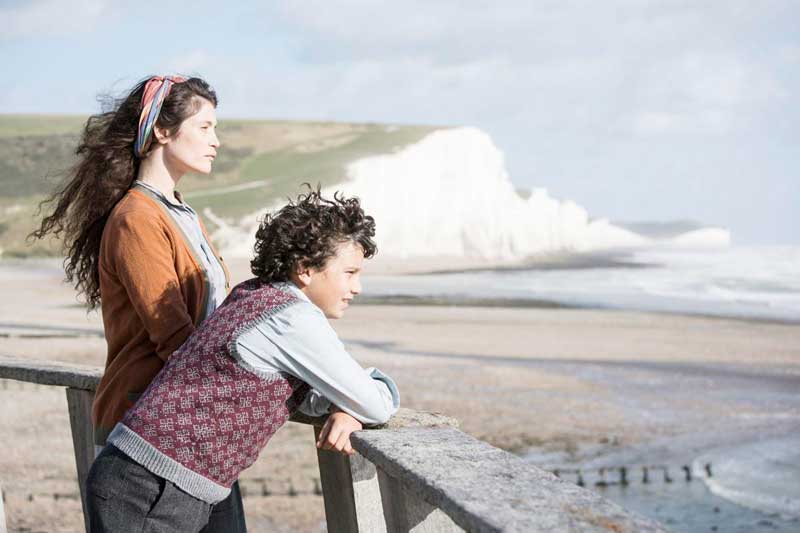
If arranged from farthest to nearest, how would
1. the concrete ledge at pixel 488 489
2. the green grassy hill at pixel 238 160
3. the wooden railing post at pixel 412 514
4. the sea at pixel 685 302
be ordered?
the green grassy hill at pixel 238 160 → the sea at pixel 685 302 → the wooden railing post at pixel 412 514 → the concrete ledge at pixel 488 489

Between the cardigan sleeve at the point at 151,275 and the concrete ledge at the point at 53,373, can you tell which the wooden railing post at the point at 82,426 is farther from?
the cardigan sleeve at the point at 151,275

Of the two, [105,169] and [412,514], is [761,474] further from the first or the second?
[412,514]

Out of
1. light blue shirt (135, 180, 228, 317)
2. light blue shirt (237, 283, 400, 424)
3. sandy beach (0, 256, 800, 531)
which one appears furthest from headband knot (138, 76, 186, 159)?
sandy beach (0, 256, 800, 531)

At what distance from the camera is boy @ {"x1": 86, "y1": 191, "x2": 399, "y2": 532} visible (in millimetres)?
2303

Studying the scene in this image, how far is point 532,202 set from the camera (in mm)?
66312

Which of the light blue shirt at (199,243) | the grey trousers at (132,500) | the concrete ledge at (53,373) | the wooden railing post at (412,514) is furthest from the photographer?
the concrete ledge at (53,373)

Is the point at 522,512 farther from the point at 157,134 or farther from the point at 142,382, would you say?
the point at 157,134

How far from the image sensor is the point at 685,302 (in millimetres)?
32219

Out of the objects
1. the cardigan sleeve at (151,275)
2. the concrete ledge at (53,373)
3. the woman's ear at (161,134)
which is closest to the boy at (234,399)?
the cardigan sleeve at (151,275)

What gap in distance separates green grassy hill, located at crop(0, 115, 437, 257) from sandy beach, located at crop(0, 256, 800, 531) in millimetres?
30740

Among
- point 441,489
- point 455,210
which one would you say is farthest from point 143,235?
point 455,210

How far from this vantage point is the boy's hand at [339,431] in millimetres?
2396

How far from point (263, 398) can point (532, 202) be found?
64655mm

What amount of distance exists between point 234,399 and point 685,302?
31.2 metres
